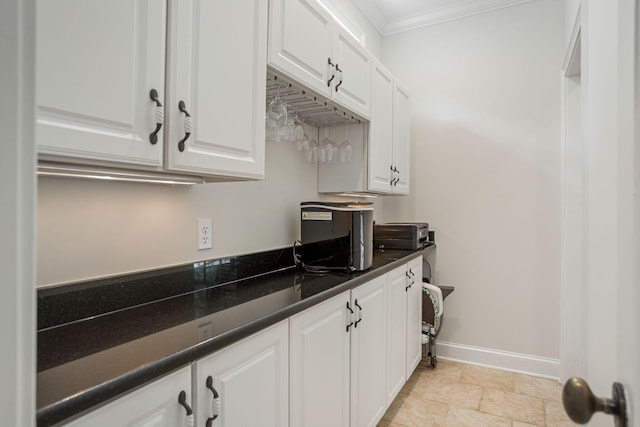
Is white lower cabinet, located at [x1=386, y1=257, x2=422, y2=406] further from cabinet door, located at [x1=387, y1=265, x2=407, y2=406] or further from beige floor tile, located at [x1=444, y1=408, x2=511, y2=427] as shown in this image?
beige floor tile, located at [x1=444, y1=408, x2=511, y2=427]

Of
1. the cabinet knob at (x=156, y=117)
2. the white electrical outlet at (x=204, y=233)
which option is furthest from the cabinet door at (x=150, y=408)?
the white electrical outlet at (x=204, y=233)

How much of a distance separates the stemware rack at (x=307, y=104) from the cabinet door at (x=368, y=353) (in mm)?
947

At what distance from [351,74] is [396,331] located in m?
1.53

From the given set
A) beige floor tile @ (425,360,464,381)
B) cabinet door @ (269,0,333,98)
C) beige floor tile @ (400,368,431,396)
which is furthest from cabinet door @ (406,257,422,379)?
cabinet door @ (269,0,333,98)

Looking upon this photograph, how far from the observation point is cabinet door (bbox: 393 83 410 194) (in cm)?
281

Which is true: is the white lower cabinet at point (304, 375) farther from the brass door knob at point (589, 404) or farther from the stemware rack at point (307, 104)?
the stemware rack at point (307, 104)

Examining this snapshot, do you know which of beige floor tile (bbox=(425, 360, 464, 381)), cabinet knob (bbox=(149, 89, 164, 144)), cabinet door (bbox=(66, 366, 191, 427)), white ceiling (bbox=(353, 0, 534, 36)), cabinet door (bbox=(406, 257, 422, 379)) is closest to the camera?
cabinet door (bbox=(66, 366, 191, 427))

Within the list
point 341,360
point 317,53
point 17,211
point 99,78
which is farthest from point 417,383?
point 17,211

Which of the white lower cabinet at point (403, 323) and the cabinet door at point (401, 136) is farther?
the cabinet door at point (401, 136)

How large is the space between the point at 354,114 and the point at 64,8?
1561 millimetres

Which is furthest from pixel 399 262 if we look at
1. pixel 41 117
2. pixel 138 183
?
pixel 41 117

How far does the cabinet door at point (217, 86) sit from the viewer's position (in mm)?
1068

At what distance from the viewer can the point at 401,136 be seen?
2.92 metres

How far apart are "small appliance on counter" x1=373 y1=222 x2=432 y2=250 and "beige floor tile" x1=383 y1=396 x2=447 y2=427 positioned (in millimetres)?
1043
